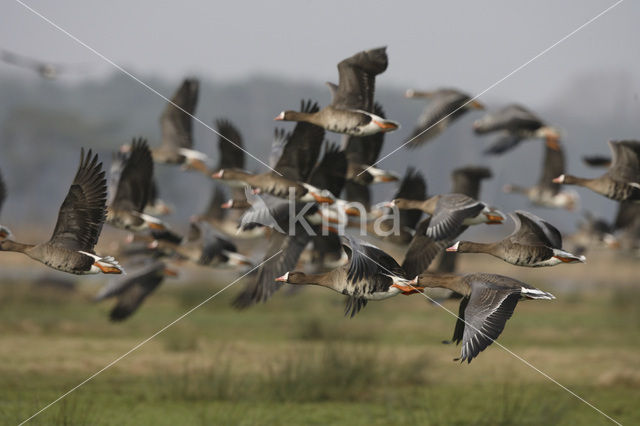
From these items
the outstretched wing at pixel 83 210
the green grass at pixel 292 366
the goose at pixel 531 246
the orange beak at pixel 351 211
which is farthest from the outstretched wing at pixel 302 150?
the green grass at pixel 292 366

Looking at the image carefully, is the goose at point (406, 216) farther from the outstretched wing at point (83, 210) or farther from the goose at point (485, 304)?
the outstretched wing at point (83, 210)

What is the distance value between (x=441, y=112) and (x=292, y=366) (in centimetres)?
526

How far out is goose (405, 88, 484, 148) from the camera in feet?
41.8

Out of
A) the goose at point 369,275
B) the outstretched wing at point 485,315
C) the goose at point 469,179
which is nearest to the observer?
the outstretched wing at point 485,315

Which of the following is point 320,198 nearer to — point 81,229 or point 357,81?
point 357,81

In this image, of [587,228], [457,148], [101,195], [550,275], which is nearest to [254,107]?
[457,148]

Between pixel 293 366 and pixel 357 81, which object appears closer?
pixel 357 81

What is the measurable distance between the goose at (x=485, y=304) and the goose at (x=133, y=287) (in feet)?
20.3

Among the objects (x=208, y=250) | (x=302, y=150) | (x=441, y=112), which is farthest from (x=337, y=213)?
(x=441, y=112)

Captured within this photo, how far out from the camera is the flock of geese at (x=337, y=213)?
25.8 ft

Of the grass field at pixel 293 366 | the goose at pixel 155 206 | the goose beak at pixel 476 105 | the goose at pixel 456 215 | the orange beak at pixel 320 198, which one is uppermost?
the goose beak at pixel 476 105

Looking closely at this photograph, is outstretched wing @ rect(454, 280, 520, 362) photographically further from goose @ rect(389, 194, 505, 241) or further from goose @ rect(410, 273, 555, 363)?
goose @ rect(389, 194, 505, 241)

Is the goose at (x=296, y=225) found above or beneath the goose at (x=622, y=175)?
beneath

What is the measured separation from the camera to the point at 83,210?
26.0ft
